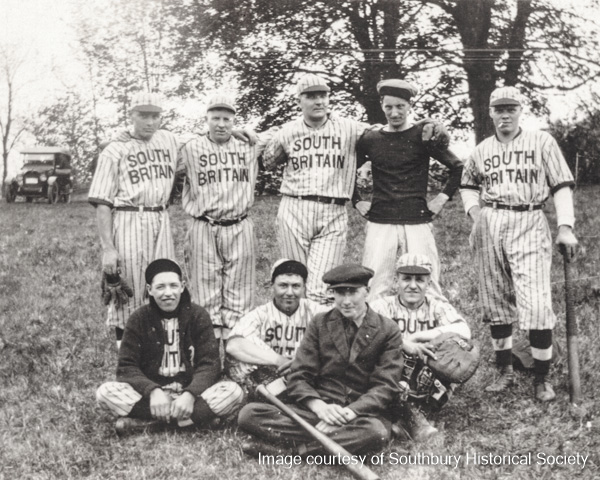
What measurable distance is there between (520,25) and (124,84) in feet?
24.8

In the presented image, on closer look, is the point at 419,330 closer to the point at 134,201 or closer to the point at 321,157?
the point at 321,157

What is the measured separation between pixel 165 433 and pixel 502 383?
2516 millimetres

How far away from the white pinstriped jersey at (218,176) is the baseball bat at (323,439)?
1.54 meters

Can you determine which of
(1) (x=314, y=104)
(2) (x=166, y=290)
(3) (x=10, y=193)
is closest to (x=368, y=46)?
(1) (x=314, y=104)

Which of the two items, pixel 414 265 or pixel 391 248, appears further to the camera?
pixel 391 248

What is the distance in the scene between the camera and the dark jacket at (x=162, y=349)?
4.72 m

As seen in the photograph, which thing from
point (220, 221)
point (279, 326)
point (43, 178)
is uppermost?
point (43, 178)

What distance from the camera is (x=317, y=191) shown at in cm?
556

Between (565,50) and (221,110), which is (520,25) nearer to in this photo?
(565,50)

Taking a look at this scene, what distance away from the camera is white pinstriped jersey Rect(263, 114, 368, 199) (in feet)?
18.4

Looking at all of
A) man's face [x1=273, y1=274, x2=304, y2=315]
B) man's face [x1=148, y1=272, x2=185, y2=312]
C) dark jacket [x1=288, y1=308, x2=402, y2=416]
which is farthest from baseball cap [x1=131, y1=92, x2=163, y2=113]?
dark jacket [x1=288, y1=308, x2=402, y2=416]

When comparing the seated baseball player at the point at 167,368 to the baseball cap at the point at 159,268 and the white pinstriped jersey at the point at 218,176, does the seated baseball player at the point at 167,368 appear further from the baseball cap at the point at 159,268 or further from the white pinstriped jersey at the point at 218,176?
the white pinstriped jersey at the point at 218,176

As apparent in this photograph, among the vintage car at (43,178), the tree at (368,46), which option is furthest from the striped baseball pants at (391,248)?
the vintage car at (43,178)

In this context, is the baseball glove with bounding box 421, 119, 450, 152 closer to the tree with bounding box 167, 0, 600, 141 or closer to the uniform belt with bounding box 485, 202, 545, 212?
the uniform belt with bounding box 485, 202, 545, 212
